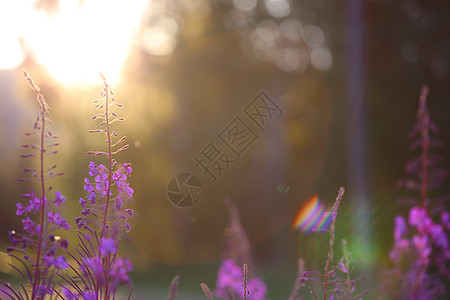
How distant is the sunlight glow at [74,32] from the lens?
660cm

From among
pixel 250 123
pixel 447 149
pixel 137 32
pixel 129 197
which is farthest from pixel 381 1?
pixel 129 197

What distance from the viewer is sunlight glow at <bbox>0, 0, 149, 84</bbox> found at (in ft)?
21.6

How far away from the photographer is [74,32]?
302 inches

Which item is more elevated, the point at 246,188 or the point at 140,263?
the point at 246,188

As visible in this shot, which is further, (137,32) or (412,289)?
(137,32)

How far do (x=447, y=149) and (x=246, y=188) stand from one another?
26.4 feet

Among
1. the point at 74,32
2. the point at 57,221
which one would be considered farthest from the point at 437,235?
the point at 74,32

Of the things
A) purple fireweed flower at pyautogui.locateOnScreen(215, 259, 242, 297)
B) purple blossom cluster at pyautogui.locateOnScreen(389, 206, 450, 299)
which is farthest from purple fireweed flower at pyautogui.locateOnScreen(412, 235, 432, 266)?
purple fireweed flower at pyautogui.locateOnScreen(215, 259, 242, 297)

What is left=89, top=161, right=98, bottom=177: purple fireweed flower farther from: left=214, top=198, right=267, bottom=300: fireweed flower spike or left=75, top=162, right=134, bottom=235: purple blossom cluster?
left=214, top=198, right=267, bottom=300: fireweed flower spike

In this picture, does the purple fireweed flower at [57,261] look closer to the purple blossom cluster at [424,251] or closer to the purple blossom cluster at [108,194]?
the purple blossom cluster at [108,194]

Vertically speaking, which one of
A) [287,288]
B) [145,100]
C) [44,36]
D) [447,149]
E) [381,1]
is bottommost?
[287,288]

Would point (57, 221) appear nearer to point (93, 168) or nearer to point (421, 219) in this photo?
point (93, 168)

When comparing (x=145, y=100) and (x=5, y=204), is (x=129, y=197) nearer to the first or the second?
(x=145, y=100)

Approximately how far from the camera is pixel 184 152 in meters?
15.2
